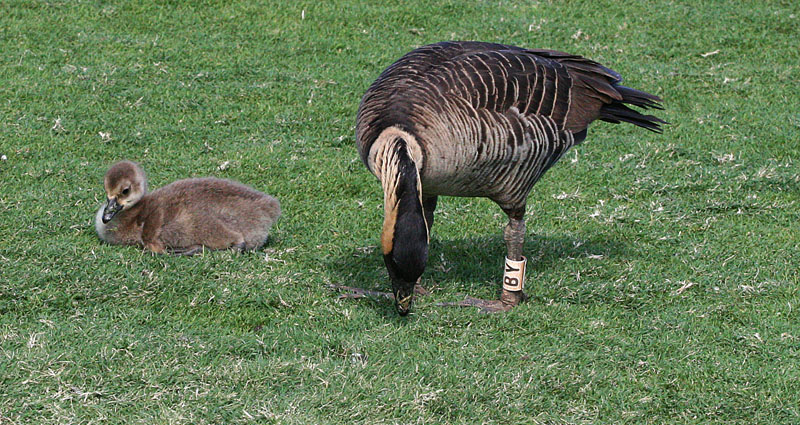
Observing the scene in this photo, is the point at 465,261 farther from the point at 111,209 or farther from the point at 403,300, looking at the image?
the point at 111,209

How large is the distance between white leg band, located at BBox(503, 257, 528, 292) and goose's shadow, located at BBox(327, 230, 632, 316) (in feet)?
1.21

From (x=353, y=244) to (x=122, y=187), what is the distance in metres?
1.76

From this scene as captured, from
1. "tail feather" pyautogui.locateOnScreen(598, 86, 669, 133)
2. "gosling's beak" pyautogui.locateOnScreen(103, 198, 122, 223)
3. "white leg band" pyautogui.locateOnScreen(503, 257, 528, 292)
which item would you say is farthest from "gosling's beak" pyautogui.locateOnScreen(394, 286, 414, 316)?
"gosling's beak" pyautogui.locateOnScreen(103, 198, 122, 223)

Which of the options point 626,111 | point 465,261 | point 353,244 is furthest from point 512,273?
point 626,111

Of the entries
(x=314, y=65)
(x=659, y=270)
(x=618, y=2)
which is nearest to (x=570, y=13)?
(x=618, y=2)

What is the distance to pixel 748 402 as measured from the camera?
16.9ft

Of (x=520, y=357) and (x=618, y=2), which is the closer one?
(x=520, y=357)

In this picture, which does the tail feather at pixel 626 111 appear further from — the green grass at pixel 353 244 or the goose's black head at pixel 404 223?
the goose's black head at pixel 404 223

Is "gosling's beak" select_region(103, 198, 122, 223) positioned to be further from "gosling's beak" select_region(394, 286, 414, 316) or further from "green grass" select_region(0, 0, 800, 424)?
"gosling's beak" select_region(394, 286, 414, 316)

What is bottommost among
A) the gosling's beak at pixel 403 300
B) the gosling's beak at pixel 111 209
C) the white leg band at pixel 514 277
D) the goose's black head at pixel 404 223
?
the white leg band at pixel 514 277

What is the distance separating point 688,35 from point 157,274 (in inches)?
332

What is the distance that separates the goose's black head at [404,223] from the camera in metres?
4.90

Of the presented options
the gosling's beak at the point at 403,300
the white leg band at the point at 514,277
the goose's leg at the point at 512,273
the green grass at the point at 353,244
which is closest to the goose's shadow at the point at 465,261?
the green grass at the point at 353,244

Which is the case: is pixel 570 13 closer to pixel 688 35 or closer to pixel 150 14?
pixel 688 35
